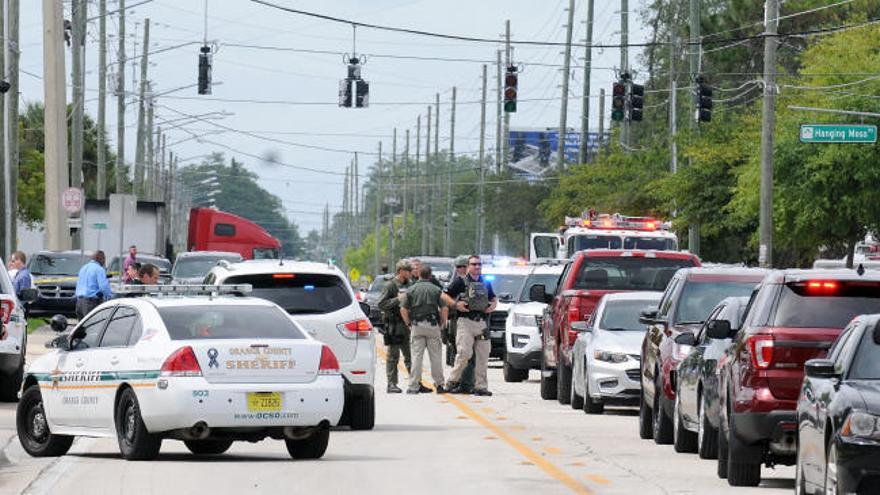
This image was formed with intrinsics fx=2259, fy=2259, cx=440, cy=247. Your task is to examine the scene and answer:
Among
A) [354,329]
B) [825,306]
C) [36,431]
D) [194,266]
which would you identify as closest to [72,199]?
[194,266]

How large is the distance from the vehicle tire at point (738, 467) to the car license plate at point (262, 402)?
378 centimetres

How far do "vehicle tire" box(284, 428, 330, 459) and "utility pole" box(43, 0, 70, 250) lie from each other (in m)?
32.3

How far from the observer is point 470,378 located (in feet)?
103

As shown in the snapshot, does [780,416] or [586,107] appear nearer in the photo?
[780,416]

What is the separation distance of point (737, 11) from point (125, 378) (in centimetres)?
8984

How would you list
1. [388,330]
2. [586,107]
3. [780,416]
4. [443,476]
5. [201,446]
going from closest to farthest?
[780,416] → [443,476] → [201,446] → [388,330] → [586,107]

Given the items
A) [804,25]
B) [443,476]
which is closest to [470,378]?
[443,476]

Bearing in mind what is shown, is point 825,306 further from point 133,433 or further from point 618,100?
point 618,100

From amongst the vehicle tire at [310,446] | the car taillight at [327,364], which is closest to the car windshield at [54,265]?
the vehicle tire at [310,446]

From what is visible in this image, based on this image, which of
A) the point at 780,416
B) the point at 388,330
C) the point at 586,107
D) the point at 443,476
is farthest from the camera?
the point at 586,107

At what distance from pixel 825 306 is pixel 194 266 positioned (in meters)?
36.6

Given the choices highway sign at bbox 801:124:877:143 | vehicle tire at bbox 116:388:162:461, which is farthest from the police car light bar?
highway sign at bbox 801:124:877:143

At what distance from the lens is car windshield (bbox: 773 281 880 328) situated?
16.9 m

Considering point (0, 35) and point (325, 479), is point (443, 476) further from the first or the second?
point (0, 35)
